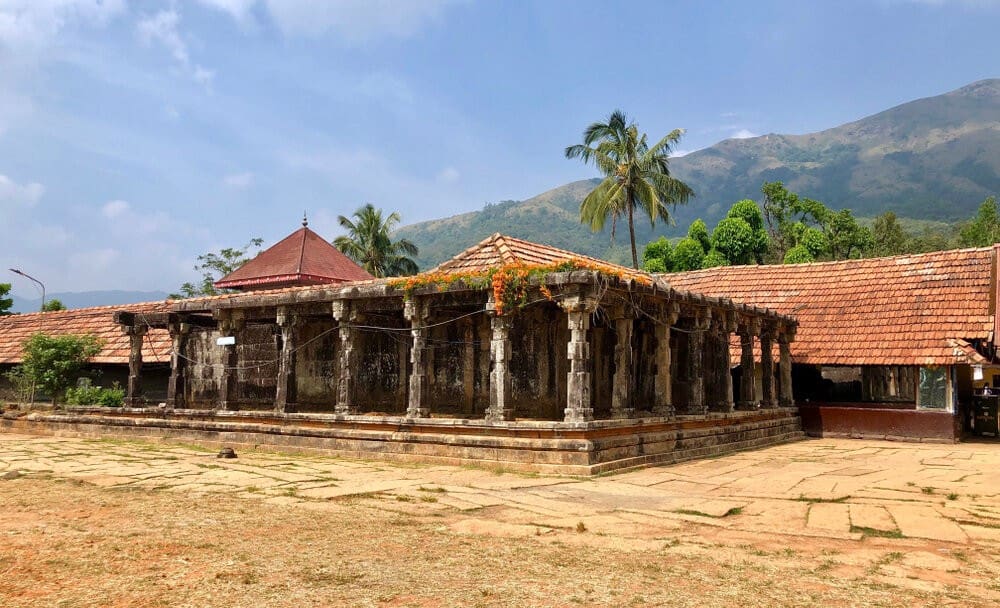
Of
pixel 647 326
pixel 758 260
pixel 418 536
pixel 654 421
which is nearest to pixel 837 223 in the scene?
pixel 758 260

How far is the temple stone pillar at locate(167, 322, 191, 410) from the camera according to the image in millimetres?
16375

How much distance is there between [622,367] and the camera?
11969mm

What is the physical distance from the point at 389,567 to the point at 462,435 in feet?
20.2

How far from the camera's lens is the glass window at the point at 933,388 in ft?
55.3

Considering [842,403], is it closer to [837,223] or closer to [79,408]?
[79,408]

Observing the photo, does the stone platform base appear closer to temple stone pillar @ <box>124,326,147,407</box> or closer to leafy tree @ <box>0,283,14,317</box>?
temple stone pillar @ <box>124,326,147,407</box>

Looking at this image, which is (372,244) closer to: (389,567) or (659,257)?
(659,257)

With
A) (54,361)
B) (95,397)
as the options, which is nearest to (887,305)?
(95,397)

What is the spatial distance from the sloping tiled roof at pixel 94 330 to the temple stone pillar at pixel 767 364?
13561 mm

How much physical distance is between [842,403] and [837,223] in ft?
103

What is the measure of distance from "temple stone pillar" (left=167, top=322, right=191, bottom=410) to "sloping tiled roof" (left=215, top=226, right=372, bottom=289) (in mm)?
8076

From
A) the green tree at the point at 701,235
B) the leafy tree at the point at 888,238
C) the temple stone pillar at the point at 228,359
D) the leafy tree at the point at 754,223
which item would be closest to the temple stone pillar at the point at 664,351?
the temple stone pillar at the point at 228,359

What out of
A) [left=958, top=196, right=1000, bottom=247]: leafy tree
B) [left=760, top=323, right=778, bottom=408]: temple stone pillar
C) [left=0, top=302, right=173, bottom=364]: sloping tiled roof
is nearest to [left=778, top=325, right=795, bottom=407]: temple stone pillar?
[left=760, top=323, right=778, bottom=408]: temple stone pillar

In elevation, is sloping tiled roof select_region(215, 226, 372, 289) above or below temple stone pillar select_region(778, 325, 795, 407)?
above
